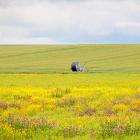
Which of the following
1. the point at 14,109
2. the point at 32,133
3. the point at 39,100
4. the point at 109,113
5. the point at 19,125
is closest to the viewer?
the point at 32,133

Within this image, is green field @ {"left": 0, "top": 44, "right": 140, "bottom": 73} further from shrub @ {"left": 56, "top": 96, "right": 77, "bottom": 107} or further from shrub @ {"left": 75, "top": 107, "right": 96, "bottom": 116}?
shrub @ {"left": 75, "top": 107, "right": 96, "bottom": 116}

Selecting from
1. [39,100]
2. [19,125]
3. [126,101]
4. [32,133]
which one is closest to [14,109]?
[39,100]

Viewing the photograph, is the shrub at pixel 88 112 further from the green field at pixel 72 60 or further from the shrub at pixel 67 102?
the green field at pixel 72 60

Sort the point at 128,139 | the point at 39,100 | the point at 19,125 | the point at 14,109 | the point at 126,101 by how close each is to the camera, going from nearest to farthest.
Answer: the point at 128,139 < the point at 19,125 < the point at 14,109 < the point at 126,101 < the point at 39,100

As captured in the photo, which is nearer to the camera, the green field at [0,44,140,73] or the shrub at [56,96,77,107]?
the shrub at [56,96,77,107]

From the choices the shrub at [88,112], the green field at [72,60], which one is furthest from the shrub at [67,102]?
the green field at [72,60]

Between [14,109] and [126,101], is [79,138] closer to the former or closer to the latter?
[14,109]

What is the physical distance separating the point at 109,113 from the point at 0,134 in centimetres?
545

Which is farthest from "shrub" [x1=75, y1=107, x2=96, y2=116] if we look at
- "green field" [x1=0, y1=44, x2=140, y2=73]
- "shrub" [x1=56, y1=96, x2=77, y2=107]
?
"green field" [x1=0, y1=44, x2=140, y2=73]

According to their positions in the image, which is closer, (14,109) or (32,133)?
(32,133)

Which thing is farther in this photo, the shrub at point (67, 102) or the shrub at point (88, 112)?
the shrub at point (67, 102)

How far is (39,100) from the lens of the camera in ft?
44.4

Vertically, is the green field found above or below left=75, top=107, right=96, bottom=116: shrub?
above

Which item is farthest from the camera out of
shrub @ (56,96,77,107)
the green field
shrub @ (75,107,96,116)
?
the green field
